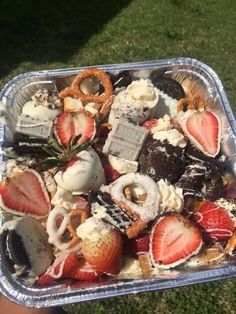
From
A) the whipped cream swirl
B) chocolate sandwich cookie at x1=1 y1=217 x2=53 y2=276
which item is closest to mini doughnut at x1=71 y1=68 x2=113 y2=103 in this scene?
the whipped cream swirl

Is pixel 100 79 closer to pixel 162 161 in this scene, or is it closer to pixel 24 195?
pixel 162 161

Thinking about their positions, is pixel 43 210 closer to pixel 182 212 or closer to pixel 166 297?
pixel 182 212

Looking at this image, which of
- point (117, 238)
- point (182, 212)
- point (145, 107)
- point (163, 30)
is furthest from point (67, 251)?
point (163, 30)

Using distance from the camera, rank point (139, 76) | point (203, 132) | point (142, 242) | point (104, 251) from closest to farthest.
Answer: point (104, 251) → point (142, 242) → point (203, 132) → point (139, 76)

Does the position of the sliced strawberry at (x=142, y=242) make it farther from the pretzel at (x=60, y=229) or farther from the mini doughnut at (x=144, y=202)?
the pretzel at (x=60, y=229)

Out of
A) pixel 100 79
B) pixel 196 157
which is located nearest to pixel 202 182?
pixel 196 157

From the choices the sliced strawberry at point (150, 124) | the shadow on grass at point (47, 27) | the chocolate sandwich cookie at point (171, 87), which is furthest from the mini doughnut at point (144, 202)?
the shadow on grass at point (47, 27)
